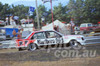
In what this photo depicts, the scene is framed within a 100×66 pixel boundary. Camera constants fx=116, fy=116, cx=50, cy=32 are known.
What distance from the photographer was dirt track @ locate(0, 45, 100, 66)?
144 inches

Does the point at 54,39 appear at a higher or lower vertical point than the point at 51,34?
lower

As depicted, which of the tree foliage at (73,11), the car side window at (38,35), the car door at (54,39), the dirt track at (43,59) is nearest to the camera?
the dirt track at (43,59)

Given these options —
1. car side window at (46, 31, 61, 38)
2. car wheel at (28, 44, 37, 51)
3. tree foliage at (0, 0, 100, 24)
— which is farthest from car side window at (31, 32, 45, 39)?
tree foliage at (0, 0, 100, 24)

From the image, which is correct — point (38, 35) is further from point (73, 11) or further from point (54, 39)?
point (73, 11)

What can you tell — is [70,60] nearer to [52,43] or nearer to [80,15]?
[52,43]

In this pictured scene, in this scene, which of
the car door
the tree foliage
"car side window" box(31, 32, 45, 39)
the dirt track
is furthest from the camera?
the tree foliage

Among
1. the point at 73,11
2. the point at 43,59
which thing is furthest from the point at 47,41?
the point at 73,11

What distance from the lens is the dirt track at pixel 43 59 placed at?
12.0 feet

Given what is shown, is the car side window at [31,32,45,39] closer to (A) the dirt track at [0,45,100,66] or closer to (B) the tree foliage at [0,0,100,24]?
(A) the dirt track at [0,45,100,66]

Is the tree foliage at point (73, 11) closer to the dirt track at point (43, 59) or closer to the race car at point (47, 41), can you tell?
the race car at point (47, 41)

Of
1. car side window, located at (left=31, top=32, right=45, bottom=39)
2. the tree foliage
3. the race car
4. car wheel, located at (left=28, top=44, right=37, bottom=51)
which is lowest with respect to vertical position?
car wheel, located at (left=28, top=44, right=37, bottom=51)

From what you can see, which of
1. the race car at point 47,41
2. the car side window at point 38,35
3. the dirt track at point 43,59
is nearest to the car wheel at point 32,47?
the race car at point 47,41

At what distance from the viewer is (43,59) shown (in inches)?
149

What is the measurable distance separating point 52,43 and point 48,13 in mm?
17240
